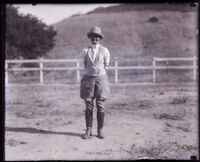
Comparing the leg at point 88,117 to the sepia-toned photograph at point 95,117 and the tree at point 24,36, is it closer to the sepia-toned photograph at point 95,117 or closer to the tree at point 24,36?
the sepia-toned photograph at point 95,117

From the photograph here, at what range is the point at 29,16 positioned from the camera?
21969 mm

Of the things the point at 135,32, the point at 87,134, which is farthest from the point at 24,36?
the point at 135,32

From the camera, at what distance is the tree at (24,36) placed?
63.2 ft

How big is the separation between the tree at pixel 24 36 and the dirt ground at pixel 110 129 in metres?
Answer: 8.50

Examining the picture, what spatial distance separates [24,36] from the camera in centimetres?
1998

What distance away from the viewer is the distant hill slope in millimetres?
32906

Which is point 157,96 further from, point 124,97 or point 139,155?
point 139,155

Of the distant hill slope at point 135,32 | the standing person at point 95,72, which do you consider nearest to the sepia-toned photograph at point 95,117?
the standing person at point 95,72

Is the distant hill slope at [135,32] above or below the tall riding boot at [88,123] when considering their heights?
above

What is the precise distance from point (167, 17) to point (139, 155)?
4415cm

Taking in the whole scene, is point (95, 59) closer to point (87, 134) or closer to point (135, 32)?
point (87, 134)

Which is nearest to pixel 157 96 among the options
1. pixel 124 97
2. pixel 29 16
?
pixel 124 97

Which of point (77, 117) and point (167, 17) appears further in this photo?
point (167, 17)

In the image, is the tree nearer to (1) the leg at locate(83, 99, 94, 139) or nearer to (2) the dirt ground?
(2) the dirt ground
